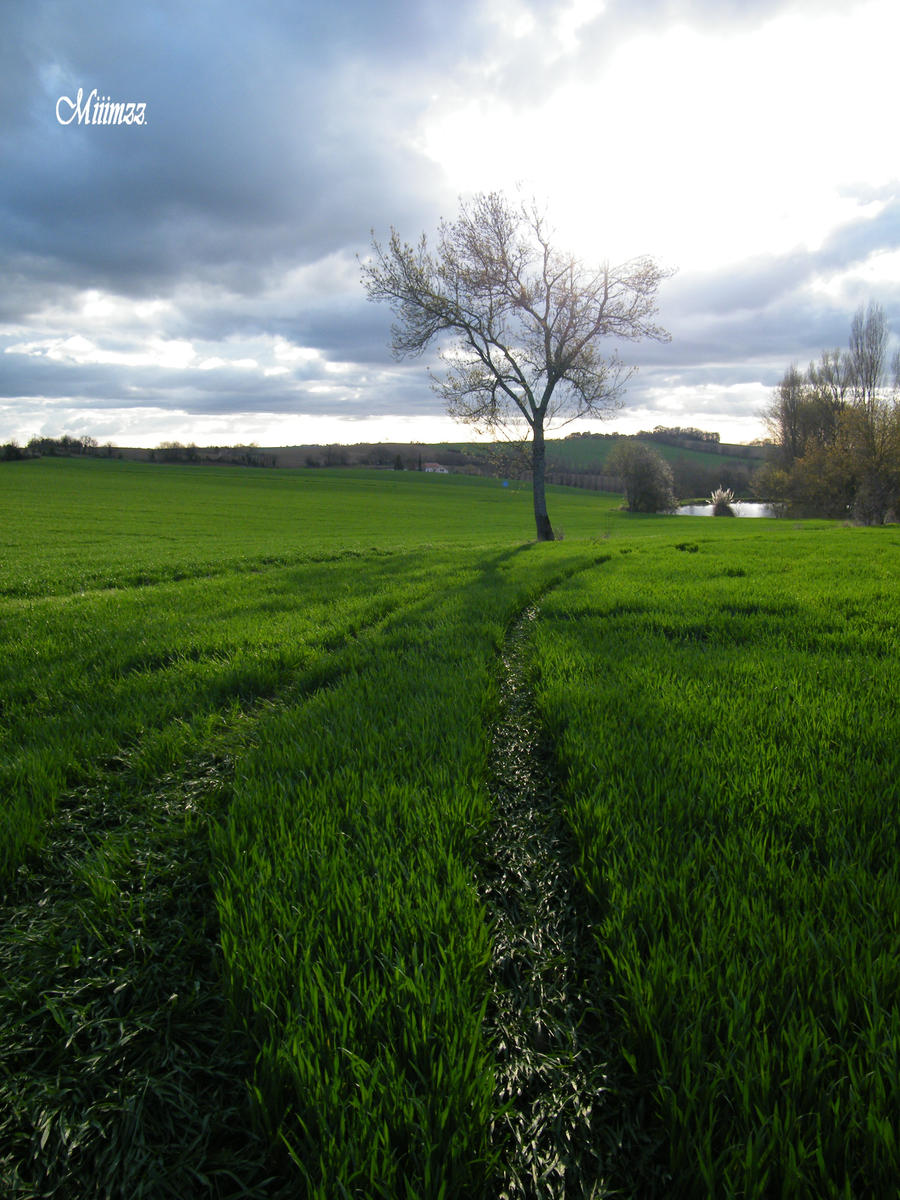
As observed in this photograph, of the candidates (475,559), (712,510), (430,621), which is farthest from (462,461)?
(430,621)

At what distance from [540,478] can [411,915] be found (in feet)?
64.3

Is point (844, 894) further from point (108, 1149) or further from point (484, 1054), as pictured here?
point (108, 1149)

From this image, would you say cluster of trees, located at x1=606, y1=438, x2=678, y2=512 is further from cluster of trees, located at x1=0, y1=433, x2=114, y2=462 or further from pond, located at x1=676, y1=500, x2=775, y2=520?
cluster of trees, located at x1=0, y1=433, x2=114, y2=462

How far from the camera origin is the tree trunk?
19.6m

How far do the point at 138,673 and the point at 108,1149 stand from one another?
401 centimetres

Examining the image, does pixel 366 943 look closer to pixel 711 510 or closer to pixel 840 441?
pixel 840 441

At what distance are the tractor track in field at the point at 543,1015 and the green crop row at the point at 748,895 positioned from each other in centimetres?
12

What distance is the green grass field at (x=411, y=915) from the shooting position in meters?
1.20

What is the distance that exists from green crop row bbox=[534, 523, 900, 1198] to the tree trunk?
16.2 m

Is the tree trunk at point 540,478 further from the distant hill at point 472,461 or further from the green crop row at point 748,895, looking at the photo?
the distant hill at point 472,461

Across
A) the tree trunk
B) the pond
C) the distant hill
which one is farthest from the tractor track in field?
the distant hill

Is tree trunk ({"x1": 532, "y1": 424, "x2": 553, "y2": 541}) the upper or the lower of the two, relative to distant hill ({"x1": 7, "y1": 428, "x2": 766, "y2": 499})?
lower

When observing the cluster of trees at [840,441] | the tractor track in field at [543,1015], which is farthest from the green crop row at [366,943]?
the cluster of trees at [840,441]

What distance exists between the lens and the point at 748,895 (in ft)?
5.98
